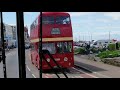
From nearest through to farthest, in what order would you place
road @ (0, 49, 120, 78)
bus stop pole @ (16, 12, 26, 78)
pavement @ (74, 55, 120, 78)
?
bus stop pole @ (16, 12, 26, 78), road @ (0, 49, 120, 78), pavement @ (74, 55, 120, 78)

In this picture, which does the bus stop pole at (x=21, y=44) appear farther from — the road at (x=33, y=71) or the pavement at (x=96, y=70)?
the pavement at (x=96, y=70)

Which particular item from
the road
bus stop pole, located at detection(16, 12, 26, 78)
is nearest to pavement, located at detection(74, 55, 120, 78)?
the road

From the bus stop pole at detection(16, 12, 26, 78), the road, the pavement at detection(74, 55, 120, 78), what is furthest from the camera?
the pavement at detection(74, 55, 120, 78)

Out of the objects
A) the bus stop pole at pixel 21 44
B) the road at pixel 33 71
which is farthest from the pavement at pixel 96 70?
the bus stop pole at pixel 21 44

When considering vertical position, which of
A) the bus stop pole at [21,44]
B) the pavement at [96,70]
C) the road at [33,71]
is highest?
the bus stop pole at [21,44]

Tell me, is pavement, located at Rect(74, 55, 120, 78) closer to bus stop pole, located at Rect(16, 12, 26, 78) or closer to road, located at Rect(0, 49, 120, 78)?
road, located at Rect(0, 49, 120, 78)

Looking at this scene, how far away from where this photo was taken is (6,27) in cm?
285

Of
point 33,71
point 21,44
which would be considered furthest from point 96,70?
point 21,44

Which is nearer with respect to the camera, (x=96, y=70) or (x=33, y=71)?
(x=33, y=71)

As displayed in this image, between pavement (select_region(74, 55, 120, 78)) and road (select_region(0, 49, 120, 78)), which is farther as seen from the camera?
pavement (select_region(74, 55, 120, 78))

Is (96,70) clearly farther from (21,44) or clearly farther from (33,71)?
(21,44)
